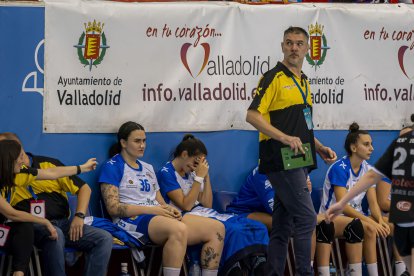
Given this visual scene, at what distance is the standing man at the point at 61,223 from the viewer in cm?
742

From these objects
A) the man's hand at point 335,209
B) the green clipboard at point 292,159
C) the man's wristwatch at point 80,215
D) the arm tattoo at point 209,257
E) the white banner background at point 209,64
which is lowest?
the arm tattoo at point 209,257

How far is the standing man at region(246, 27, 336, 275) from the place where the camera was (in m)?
7.02

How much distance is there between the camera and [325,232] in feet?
27.8

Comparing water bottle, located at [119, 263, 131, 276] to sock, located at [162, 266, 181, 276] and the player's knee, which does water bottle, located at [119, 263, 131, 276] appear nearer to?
sock, located at [162, 266, 181, 276]

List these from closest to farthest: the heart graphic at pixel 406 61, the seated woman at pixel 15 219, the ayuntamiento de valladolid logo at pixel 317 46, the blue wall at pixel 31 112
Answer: the seated woman at pixel 15 219 → the blue wall at pixel 31 112 → the ayuntamiento de valladolid logo at pixel 317 46 → the heart graphic at pixel 406 61

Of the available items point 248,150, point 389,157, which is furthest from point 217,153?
point 389,157

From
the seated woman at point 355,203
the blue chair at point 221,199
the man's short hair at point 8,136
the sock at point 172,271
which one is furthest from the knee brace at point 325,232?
the man's short hair at point 8,136

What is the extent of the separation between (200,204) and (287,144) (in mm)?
1855

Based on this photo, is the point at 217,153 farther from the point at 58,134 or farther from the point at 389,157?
the point at 389,157

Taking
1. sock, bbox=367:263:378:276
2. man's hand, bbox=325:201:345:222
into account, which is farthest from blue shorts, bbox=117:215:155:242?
man's hand, bbox=325:201:345:222

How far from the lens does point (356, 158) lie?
29.3 feet

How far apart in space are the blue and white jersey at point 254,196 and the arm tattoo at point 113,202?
3.79 ft

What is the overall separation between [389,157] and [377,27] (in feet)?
13.0

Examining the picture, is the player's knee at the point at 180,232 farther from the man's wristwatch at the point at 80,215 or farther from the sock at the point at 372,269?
the sock at the point at 372,269
